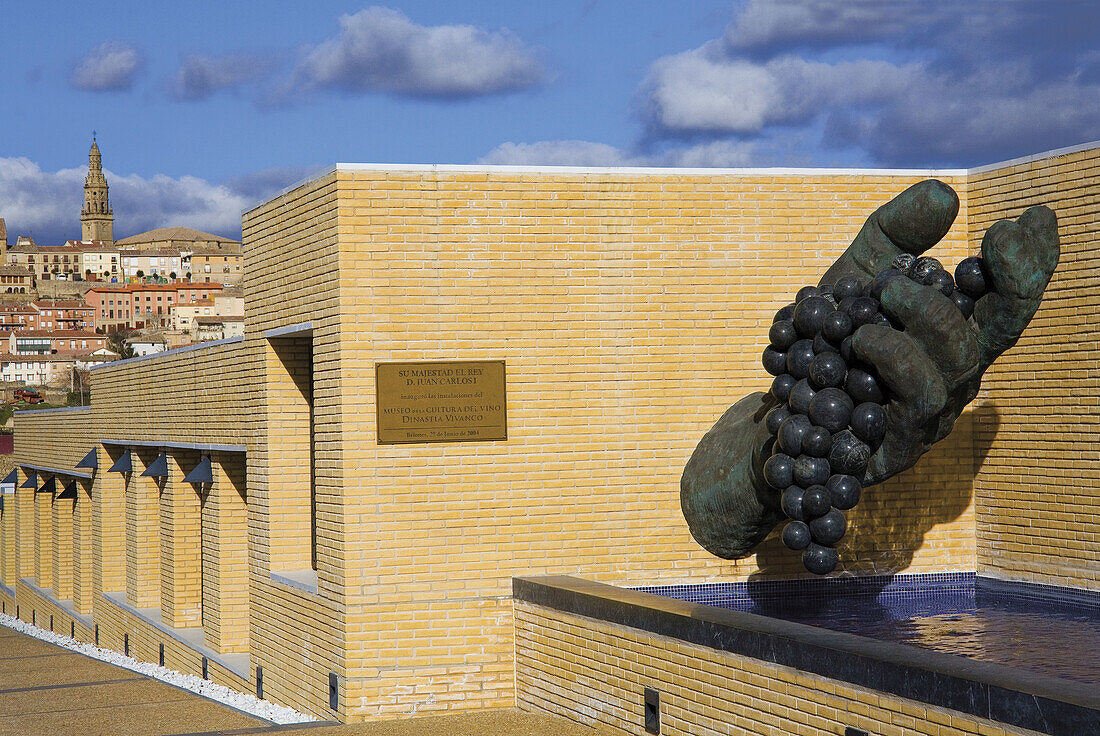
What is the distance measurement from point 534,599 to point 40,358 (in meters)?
111

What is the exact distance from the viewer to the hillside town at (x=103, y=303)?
108 m

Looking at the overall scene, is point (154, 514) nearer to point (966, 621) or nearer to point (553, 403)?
point (553, 403)

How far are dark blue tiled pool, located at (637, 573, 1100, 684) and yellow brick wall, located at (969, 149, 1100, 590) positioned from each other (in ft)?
1.13

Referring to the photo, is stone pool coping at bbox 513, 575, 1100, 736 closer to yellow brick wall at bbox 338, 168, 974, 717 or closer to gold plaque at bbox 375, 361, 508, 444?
yellow brick wall at bbox 338, 168, 974, 717

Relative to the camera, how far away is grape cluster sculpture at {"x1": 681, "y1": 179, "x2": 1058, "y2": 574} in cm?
774

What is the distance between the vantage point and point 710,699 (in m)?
8.12

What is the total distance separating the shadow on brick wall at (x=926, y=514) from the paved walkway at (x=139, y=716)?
314 centimetres

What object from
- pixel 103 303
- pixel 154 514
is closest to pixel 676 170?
pixel 154 514

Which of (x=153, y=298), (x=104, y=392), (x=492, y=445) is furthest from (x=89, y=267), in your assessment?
(x=492, y=445)

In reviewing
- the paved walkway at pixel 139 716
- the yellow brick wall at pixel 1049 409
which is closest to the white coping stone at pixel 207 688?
the paved walkway at pixel 139 716

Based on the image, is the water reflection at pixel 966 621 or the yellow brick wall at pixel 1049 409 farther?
the yellow brick wall at pixel 1049 409

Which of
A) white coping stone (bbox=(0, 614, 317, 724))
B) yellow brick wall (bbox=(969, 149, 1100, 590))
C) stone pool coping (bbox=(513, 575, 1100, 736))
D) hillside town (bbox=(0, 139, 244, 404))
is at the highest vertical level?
hillside town (bbox=(0, 139, 244, 404))

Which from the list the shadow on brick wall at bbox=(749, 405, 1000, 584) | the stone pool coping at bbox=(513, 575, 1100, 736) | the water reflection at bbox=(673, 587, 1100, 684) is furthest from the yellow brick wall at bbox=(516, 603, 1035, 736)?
the shadow on brick wall at bbox=(749, 405, 1000, 584)

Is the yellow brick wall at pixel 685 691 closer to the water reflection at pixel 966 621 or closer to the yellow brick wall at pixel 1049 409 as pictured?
the water reflection at pixel 966 621
